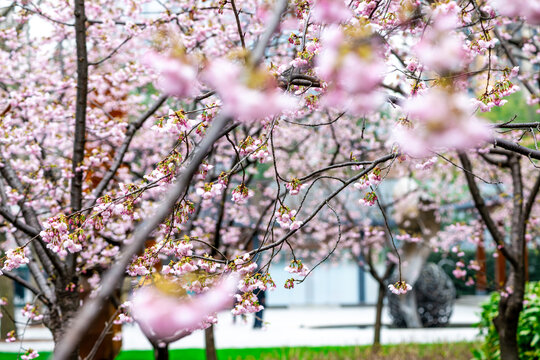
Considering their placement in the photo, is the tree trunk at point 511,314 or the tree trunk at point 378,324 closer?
the tree trunk at point 511,314

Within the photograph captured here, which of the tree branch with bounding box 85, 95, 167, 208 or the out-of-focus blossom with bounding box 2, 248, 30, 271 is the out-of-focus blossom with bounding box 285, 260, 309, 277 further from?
the tree branch with bounding box 85, 95, 167, 208

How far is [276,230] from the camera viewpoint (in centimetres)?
988

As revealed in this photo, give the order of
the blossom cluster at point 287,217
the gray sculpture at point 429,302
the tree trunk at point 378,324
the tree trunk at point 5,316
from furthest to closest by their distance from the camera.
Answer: the gray sculpture at point 429,302 → the tree trunk at point 378,324 → the tree trunk at point 5,316 → the blossom cluster at point 287,217

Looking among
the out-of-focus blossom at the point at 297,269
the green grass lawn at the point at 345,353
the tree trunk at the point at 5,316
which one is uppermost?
the out-of-focus blossom at the point at 297,269

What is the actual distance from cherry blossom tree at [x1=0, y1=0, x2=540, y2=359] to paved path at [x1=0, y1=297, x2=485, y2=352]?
2387 millimetres

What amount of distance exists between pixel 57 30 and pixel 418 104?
551 centimetres

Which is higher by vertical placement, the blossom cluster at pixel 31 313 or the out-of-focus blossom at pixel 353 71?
the out-of-focus blossom at pixel 353 71

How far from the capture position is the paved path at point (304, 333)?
32.9 feet

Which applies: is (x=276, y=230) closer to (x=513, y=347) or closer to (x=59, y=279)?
(x=513, y=347)

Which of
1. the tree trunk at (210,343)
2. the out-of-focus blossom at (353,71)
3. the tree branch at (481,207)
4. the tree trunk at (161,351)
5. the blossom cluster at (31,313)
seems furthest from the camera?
the tree trunk at (210,343)

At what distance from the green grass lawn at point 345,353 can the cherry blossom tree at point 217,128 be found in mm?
1715

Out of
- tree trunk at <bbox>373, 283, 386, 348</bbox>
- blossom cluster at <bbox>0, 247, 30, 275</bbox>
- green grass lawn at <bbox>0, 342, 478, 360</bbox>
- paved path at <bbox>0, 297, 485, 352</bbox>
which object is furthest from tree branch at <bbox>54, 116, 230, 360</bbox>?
tree trunk at <bbox>373, 283, 386, 348</bbox>

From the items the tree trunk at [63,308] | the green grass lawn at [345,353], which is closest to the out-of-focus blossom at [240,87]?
the tree trunk at [63,308]

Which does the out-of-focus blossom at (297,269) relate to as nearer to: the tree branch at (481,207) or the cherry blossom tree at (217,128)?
the cherry blossom tree at (217,128)
